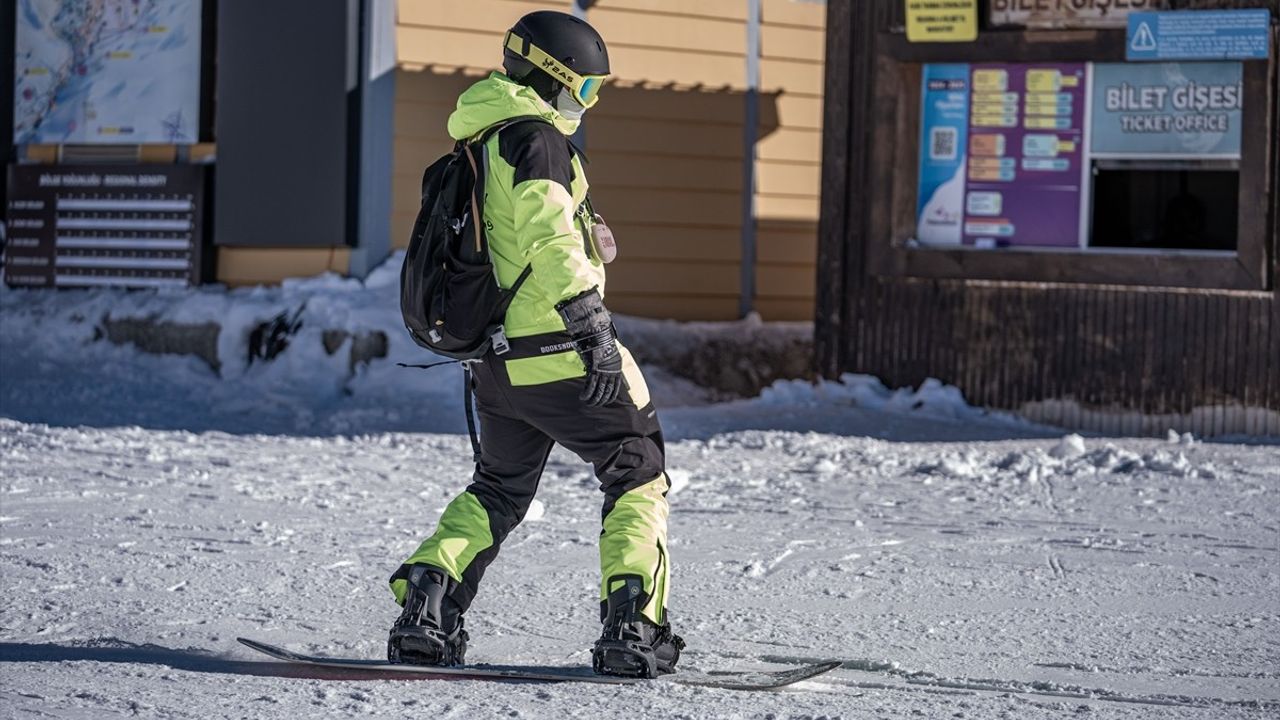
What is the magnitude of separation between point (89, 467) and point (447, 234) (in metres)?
4.69

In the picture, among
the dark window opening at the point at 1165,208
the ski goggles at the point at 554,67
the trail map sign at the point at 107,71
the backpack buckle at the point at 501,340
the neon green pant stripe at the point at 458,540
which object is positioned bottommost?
the neon green pant stripe at the point at 458,540

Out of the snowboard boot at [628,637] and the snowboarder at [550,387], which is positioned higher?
the snowboarder at [550,387]

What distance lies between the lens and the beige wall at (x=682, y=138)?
13094mm

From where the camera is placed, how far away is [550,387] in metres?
4.91

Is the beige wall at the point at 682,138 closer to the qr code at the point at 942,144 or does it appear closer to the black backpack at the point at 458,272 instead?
the qr code at the point at 942,144

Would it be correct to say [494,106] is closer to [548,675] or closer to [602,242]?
[602,242]

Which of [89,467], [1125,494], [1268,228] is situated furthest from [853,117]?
[89,467]

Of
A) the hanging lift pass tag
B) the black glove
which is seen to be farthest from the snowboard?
the hanging lift pass tag

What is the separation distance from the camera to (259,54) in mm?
13172

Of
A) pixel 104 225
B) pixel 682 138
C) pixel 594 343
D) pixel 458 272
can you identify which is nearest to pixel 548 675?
pixel 594 343

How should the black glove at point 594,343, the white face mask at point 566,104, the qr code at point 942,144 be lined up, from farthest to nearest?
1. the qr code at point 942,144
2. the white face mask at point 566,104
3. the black glove at point 594,343

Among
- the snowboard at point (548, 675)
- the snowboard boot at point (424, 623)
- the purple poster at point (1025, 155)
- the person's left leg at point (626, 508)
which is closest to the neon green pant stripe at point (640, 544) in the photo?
the person's left leg at point (626, 508)

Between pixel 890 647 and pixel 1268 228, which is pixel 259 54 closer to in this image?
pixel 1268 228

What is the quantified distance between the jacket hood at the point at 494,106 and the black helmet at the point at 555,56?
5cm
